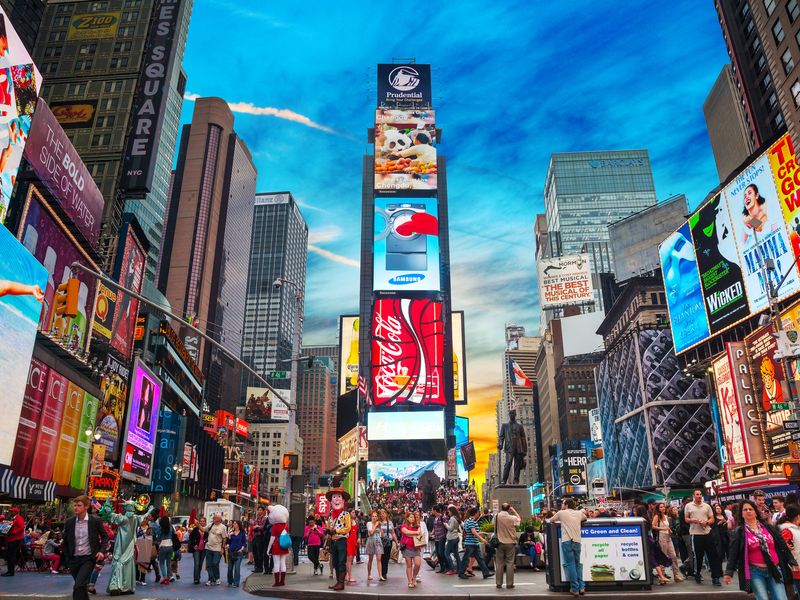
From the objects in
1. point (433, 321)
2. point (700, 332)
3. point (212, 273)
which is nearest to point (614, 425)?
point (433, 321)

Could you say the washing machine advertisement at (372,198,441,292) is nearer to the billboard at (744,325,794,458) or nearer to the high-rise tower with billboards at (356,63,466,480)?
the high-rise tower with billboards at (356,63,466,480)

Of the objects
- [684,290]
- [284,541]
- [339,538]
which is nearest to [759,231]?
[684,290]

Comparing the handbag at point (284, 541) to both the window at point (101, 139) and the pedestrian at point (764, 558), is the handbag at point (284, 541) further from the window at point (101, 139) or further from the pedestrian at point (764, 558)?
the window at point (101, 139)

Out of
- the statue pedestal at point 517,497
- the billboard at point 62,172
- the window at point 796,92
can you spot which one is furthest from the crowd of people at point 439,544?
the window at point 796,92

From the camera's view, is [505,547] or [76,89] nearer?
[505,547]

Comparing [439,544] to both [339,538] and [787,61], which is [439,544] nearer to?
[339,538]

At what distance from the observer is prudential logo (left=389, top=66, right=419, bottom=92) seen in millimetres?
107000

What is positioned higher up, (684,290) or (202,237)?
(202,237)

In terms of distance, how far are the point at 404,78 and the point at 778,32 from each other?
219 ft

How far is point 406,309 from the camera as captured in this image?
86.9 metres

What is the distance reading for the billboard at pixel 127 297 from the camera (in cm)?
5306

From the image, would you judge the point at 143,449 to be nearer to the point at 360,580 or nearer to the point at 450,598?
the point at 360,580

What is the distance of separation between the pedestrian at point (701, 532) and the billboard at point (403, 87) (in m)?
98.4

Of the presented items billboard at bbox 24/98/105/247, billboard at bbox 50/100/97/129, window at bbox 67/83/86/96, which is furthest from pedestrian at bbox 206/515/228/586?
window at bbox 67/83/86/96
